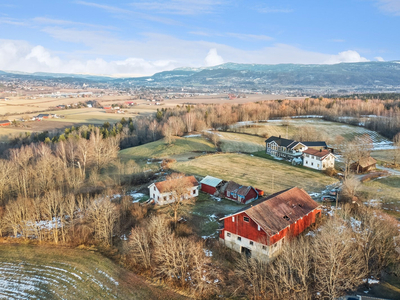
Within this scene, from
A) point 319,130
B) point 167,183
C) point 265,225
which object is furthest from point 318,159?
point 319,130

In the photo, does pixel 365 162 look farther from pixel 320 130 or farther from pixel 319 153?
pixel 320 130

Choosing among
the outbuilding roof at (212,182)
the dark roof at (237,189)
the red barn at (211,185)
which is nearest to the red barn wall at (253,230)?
the dark roof at (237,189)

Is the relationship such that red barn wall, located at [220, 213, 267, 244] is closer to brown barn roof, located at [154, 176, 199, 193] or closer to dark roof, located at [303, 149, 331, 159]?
brown barn roof, located at [154, 176, 199, 193]

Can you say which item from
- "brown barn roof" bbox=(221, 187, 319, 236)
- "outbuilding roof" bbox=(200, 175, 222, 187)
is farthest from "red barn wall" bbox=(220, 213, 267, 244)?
"outbuilding roof" bbox=(200, 175, 222, 187)

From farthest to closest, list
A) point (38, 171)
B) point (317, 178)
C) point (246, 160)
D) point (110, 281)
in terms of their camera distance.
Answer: point (246, 160)
point (317, 178)
point (38, 171)
point (110, 281)

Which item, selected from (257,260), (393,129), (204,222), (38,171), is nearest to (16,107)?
(38,171)

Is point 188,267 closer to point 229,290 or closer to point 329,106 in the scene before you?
point 229,290
